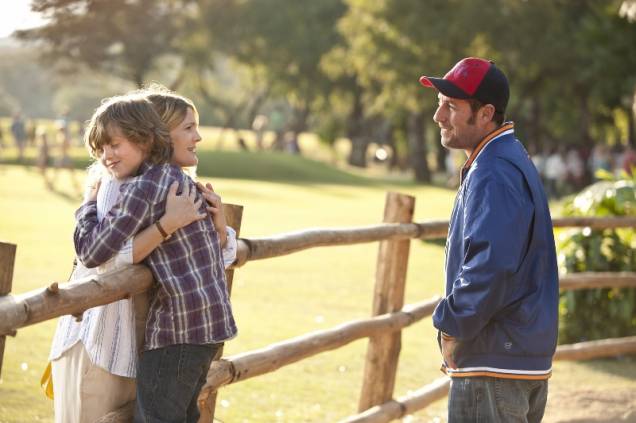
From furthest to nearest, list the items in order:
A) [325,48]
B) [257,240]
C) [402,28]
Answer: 1. [325,48]
2. [402,28]
3. [257,240]

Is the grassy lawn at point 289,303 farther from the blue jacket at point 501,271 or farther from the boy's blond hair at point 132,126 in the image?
the blue jacket at point 501,271

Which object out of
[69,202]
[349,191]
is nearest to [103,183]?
[69,202]

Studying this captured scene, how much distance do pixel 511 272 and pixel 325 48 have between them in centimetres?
5061

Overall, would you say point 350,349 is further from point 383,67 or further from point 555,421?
point 383,67

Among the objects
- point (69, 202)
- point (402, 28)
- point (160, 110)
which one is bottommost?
point (69, 202)

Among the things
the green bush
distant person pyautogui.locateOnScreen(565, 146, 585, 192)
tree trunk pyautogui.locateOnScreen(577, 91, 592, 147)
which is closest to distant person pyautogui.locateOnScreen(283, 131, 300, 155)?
tree trunk pyautogui.locateOnScreen(577, 91, 592, 147)

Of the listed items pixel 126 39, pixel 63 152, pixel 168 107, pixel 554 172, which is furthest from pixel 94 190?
pixel 126 39

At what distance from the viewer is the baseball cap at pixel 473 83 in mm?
3725

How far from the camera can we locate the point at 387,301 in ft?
21.7

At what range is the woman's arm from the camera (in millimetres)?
3543

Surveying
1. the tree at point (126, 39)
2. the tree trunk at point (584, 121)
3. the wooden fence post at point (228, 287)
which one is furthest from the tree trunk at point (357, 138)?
the wooden fence post at point (228, 287)

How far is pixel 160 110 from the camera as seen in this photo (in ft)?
12.0

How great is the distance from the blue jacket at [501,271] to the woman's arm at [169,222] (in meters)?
0.86

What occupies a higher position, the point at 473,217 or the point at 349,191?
the point at 473,217
